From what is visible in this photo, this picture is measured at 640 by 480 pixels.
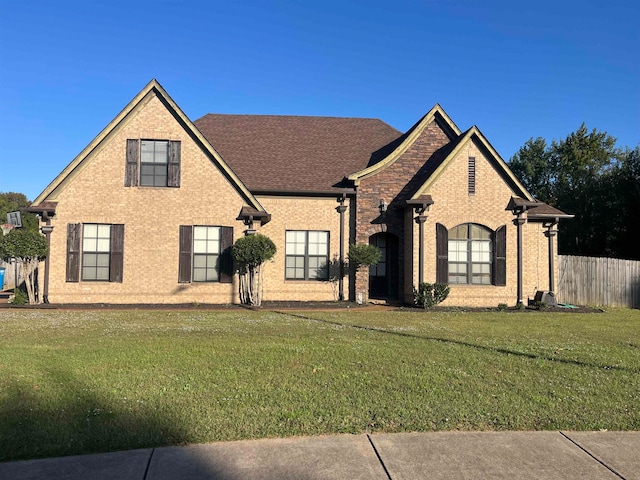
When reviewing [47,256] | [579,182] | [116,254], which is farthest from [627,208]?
[47,256]

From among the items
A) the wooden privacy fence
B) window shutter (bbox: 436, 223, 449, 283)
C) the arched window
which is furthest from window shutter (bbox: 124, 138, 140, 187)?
the wooden privacy fence

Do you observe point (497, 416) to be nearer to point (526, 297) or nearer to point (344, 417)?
point (344, 417)

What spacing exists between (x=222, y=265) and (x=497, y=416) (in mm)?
12300

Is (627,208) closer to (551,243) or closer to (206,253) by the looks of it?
(551,243)

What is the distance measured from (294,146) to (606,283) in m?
13.7

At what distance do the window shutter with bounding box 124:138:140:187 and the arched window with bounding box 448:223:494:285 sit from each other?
11.0 metres

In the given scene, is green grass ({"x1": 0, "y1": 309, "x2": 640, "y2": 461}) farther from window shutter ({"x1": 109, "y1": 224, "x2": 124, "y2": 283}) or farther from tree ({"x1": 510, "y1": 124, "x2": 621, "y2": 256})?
tree ({"x1": 510, "y1": 124, "x2": 621, "y2": 256})

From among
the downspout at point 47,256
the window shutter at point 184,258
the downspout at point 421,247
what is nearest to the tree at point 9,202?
the downspout at point 47,256

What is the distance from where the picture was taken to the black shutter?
16094 millimetres

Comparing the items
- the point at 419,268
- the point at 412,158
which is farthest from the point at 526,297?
the point at 412,158

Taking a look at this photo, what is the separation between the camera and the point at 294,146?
64.6 ft

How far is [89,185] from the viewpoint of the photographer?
15.7 meters

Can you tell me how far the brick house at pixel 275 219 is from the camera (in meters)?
15.7

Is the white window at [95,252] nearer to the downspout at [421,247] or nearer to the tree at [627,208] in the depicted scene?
the downspout at [421,247]
